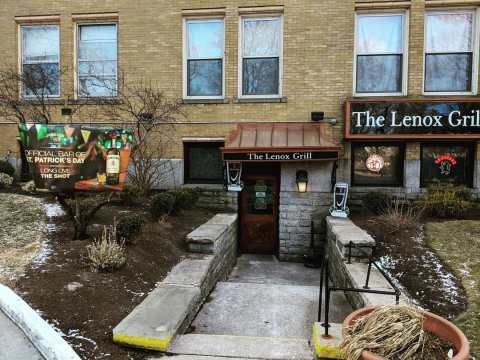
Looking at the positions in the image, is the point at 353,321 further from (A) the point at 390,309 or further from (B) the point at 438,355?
(B) the point at 438,355

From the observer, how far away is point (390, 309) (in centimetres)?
305

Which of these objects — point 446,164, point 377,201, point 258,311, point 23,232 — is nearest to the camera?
point 258,311

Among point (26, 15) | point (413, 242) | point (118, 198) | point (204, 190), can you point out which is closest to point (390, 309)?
point (413, 242)

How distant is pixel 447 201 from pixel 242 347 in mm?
7252

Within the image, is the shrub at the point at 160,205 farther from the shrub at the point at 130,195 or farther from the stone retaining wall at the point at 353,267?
the stone retaining wall at the point at 353,267

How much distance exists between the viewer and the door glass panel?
1101 cm

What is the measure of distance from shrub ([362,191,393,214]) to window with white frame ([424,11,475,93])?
321 cm

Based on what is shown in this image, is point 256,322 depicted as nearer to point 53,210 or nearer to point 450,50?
point 53,210

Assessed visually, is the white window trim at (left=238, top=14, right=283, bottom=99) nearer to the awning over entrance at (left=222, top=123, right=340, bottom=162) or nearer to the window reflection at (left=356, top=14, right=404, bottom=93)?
the awning over entrance at (left=222, top=123, right=340, bottom=162)

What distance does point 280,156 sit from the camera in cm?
970

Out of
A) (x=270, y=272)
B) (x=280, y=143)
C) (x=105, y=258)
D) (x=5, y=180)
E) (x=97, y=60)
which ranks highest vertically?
(x=97, y=60)

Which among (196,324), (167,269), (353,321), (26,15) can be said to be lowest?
(196,324)

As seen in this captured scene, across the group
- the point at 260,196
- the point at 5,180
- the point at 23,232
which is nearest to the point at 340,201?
the point at 260,196

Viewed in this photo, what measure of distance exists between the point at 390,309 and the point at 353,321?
35 cm
